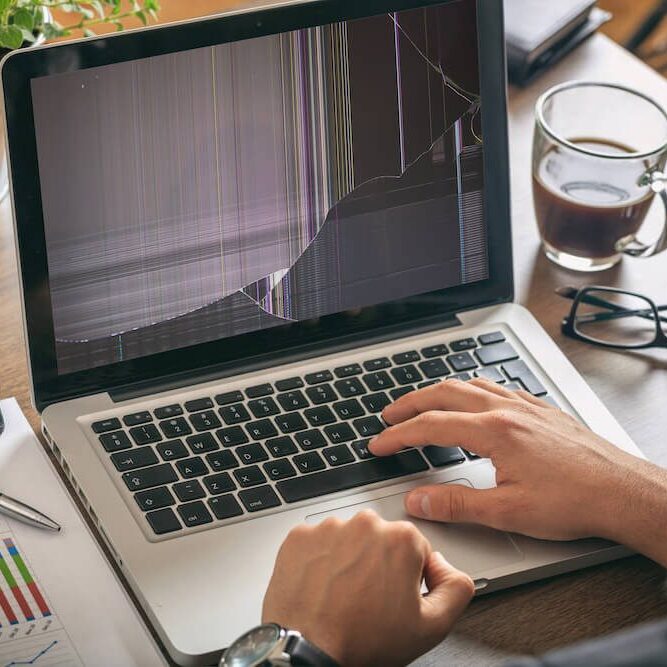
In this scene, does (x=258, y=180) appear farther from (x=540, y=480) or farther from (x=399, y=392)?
(x=540, y=480)

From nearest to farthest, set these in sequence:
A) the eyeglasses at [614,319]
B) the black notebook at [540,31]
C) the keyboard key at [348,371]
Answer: the keyboard key at [348,371], the eyeglasses at [614,319], the black notebook at [540,31]

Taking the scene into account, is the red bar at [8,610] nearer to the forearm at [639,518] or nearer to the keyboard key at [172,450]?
the keyboard key at [172,450]

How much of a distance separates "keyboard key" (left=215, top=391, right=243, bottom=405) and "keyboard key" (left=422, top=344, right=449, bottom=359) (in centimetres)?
19

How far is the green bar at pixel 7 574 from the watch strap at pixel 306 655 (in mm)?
257

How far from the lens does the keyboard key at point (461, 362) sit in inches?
40.8

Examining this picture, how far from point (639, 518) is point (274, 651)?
0.33 meters

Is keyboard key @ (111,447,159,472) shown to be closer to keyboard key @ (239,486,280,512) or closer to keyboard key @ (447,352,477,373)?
keyboard key @ (239,486,280,512)

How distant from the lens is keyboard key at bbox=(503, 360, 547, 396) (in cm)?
102

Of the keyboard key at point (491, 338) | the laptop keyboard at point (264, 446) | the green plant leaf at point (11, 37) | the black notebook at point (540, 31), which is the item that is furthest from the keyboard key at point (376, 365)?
the black notebook at point (540, 31)

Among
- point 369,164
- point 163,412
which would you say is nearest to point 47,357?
point 163,412

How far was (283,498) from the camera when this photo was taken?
0.90 m

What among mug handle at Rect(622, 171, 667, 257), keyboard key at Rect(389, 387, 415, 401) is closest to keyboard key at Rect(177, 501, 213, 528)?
keyboard key at Rect(389, 387, 415, 401)

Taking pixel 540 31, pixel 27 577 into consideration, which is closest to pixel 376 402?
pixel 27 577

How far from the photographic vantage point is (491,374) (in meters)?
1.03
